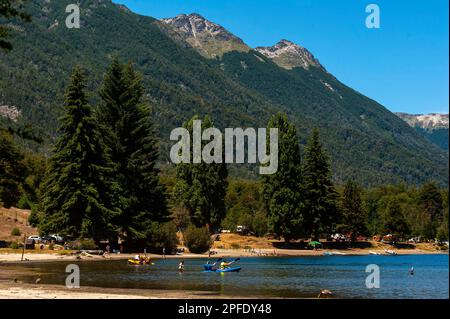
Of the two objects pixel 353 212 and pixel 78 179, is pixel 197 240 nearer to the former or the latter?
pixel 78 179

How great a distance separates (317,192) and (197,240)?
30.2 metres

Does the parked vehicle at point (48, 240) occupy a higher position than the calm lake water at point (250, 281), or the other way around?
the parked vehicle at point (48, 240)

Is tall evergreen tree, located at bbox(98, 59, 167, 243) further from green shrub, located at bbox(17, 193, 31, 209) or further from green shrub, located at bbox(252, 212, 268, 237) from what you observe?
green shrub, located at bbox(17, 193, 31, 209)

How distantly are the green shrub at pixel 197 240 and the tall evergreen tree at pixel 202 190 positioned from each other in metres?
10.6

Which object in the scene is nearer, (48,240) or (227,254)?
→ (48,240)

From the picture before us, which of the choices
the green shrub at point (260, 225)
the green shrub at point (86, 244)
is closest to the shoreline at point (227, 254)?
the green shrub at point (86, 244)

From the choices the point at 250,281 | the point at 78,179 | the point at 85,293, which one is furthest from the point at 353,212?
the point at 85,293

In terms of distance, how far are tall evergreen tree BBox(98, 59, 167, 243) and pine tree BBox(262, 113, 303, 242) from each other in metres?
28.3

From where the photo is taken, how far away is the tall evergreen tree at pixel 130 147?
75.1m

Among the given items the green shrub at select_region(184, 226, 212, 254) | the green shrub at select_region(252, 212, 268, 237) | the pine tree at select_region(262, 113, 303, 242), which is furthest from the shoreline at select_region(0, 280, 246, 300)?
the green shrub at select_region(252, 212, 268, 237)

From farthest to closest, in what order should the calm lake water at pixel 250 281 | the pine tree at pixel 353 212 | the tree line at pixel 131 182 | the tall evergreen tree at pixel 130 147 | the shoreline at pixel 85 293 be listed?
1. the pine tree at pixel 353 212
2. the tall evergreen tree at pixel 130 147
3. the tree line at pixel 131 182
4. the calm lake water at pixel 250 281
5. the shoreline at pixel 85 293

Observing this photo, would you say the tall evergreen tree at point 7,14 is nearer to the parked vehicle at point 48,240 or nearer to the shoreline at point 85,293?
the shoreline at point 85,293

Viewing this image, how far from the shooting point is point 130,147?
251 ft
